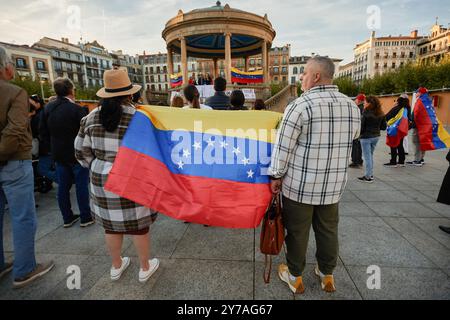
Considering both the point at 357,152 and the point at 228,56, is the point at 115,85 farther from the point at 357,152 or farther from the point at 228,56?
the point at 228,56

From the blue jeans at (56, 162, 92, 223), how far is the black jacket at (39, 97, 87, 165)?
0.45ft

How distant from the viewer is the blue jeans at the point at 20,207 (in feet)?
7.48

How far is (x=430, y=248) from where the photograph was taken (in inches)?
115

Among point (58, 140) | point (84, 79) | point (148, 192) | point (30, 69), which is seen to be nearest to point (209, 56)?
point (58, 140)

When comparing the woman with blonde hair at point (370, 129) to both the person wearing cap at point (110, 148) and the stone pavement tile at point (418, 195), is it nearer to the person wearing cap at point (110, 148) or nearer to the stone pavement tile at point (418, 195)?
the stone pavement tile at point (418, 195)

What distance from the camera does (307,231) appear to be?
2186 mm

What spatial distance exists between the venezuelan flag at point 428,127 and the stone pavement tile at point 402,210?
3.51 metres

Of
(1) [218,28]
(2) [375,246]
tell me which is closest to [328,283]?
(2) [375,246]

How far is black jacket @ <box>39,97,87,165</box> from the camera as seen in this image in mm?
3516

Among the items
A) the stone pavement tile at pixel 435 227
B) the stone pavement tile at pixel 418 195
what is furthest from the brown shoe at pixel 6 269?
the stone pavement tile at pixel 418 195

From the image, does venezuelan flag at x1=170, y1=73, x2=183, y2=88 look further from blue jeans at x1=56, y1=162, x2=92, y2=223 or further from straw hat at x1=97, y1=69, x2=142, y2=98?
straw hat at x1=97, y1=69, x2=142, y2=98

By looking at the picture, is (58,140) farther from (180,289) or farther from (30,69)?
(30,69)

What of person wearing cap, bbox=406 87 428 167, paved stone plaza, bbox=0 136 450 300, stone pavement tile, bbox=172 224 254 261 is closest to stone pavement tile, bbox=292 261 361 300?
paved stone plaza, bbox=0 136 450 300

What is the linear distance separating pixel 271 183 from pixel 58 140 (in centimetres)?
325
